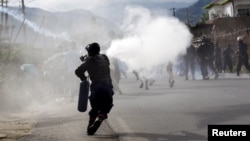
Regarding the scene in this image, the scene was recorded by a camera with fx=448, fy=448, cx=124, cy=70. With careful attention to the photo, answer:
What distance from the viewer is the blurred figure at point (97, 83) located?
790 centimetres

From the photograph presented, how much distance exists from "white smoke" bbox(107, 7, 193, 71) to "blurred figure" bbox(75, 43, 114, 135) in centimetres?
681

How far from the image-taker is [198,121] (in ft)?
27.1

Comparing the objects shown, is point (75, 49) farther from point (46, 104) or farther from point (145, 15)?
point (145, 15)

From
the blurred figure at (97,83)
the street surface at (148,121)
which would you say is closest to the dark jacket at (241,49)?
the street surface at (148,121)

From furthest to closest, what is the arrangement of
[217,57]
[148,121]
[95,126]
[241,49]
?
1. [217,57]
2. [241,49]
3. [148,121]
4. [95,126]

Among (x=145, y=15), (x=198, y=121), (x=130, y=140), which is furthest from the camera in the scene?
(x=145, y=15)

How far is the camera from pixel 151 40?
1617cm

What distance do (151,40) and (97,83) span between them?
332 inches

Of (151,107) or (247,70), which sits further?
(247,70)

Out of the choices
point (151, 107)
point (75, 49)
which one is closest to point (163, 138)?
point (151, 107)

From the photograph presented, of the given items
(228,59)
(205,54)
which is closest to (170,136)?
(205,54)

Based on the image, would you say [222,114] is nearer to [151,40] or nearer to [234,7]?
[151,40]

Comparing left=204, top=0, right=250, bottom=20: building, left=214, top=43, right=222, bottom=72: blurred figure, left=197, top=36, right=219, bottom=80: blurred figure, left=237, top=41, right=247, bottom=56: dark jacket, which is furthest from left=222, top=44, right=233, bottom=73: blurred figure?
left=204, top=0, right=250, bottom=20: building

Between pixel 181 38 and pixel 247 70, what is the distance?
220 inches
